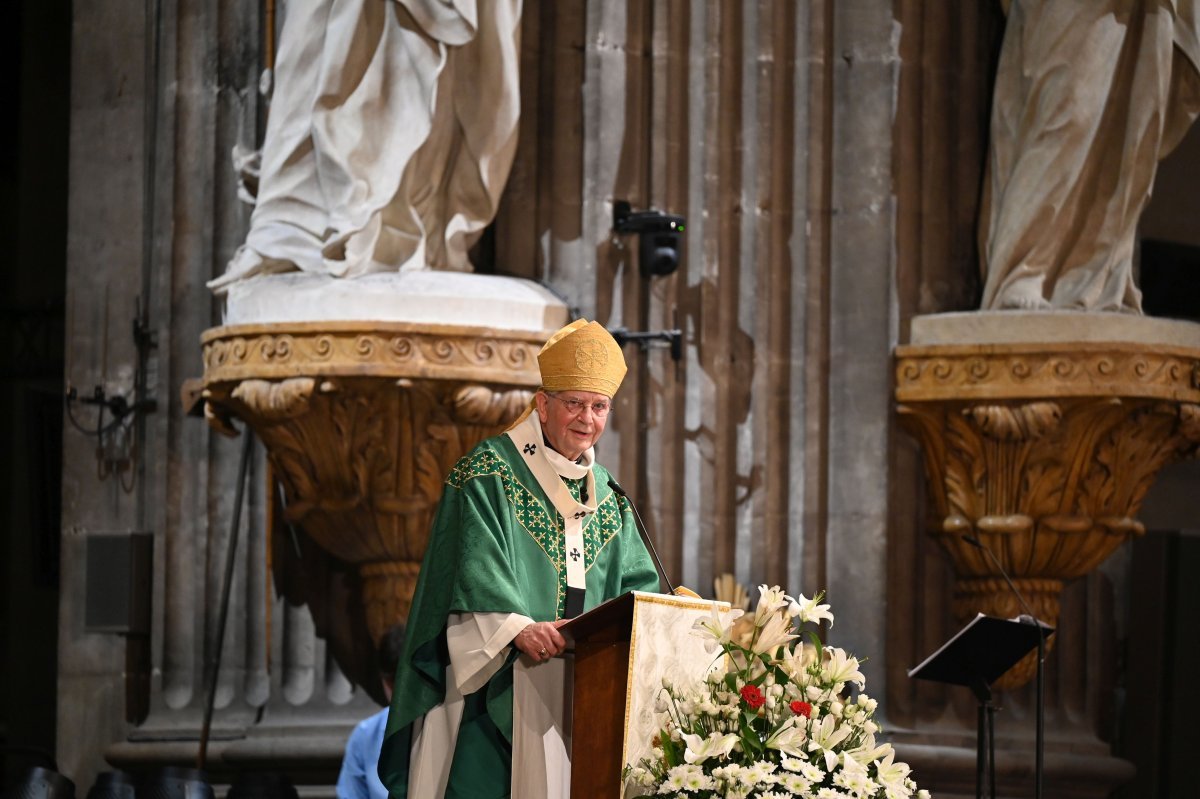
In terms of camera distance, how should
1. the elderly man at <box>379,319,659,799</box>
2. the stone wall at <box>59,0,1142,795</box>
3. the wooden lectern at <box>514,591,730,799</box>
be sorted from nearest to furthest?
the wooden lectern at <box>514,591,730,799</box> → the elderly man at <box>379,319,659,799</box> → the stone wall at <box>59,0,1142,795</box>

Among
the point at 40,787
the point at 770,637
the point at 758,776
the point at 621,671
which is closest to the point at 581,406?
the point at 621,671

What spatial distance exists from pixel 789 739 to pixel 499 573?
843 mm

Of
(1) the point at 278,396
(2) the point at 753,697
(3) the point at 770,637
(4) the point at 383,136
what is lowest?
(2) the point at 753,697

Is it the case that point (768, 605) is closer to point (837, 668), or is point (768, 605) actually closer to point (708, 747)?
point (837, 668)

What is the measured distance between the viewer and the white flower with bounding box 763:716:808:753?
3.88 metres

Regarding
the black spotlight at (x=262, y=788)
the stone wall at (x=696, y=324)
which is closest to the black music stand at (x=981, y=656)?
the stone wall at (x=696, y=324)

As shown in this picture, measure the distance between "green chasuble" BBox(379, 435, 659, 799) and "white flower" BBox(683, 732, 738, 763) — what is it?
65 centimetres

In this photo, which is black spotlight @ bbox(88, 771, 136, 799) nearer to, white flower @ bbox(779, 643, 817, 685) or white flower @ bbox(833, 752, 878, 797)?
white flower @ bbox(779, 643, 817, 685)

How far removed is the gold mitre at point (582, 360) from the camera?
4566 mm

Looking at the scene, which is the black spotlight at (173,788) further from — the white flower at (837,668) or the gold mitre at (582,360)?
the white flower at (837,668)

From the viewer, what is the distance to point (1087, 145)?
6750 mm

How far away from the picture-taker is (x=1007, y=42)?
23.0 feet

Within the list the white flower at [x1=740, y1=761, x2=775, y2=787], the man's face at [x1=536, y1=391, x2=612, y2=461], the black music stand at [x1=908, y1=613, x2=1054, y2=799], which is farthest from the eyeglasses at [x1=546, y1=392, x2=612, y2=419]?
the black music stand at [x1=908, y1=613, x2=1054, y2=799]

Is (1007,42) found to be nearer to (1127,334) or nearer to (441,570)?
(1127,334)
